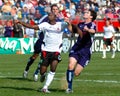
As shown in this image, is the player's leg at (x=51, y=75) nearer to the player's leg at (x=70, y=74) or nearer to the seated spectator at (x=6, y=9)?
the player's leg at (x=70, y=74)

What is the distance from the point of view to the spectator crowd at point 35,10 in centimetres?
3653

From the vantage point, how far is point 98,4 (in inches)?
1726

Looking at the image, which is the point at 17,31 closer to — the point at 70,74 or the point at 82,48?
the point at 82,48

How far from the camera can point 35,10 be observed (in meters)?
38.4

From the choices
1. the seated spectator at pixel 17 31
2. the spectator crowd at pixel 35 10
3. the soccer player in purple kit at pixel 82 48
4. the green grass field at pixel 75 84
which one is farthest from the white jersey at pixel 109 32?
the soccer player in purple kit at pixel 82 48

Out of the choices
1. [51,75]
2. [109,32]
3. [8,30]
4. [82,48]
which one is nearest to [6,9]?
[8,30]

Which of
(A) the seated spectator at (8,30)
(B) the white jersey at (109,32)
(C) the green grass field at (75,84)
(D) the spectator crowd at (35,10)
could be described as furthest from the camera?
(D) the spectator crowd at (35,10)

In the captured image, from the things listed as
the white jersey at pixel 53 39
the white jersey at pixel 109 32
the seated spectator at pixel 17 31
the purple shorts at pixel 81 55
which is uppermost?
the white jersey at pixel 53 39

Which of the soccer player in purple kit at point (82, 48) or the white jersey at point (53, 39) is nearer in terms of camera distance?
the soccer player in purple kit at point (82, 48)

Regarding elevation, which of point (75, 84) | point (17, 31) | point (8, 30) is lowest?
point (17, 31)

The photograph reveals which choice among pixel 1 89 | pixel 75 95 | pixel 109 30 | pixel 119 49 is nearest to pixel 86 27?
pixel 75 95

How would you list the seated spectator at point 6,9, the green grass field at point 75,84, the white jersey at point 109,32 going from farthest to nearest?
the seated spectator at point 6,9 → the white jersey at point 109,32 → the green grass field at point 75,84

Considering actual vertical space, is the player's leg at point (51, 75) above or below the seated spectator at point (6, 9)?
above

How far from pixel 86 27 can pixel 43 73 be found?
2078mm
